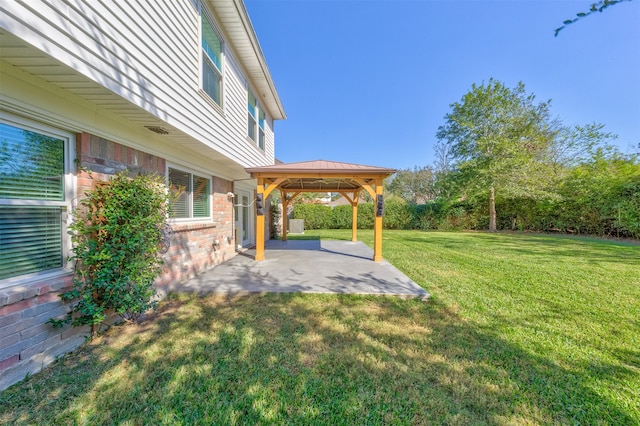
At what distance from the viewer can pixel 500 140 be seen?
1575 cm

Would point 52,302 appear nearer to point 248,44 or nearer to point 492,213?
point 248,44

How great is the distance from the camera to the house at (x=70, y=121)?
6.60ft

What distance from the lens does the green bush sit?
8.44 ft

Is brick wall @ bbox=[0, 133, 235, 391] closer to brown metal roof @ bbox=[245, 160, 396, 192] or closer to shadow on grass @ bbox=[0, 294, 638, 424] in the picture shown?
shadow on grass @ bbox=[0, 294, 638, 424]

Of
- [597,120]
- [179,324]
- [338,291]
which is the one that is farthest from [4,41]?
[597,120]

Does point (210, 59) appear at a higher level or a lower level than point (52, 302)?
higher

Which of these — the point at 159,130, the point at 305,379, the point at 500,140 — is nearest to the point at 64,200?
the point at 159,130

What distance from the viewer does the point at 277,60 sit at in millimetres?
14695

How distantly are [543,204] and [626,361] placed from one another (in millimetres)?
16185

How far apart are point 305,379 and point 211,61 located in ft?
18.4

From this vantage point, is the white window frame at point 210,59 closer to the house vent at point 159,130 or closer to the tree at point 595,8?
the house vent at point 159,130

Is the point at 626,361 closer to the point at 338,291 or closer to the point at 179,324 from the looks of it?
the point at 338,291

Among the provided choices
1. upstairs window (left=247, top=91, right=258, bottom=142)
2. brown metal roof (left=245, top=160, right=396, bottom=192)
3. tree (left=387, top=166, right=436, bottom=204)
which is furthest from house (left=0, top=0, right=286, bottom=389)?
tree (left=387, top=166, right=436, bottom=204)

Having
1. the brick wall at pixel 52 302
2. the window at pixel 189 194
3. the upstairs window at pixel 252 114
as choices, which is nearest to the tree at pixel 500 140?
the upstairs window at pixel 252 114
